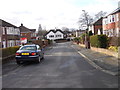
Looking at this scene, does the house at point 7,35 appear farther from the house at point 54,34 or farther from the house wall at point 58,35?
the house wall at point 58,35

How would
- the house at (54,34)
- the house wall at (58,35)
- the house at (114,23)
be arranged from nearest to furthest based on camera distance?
the house at (114,23) < the house at (54,34) < the house wall at (58,35)

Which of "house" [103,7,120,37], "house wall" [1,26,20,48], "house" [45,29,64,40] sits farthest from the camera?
"house" [45,29,64,40]

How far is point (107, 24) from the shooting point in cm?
3491

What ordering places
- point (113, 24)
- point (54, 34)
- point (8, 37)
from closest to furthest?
point (113, 24) → point (8, 37) → point (54, 34)

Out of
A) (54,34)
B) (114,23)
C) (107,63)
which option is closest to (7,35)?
(114,23)

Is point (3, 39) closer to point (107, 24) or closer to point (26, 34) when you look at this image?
point (107, 24)

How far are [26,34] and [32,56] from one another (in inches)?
2334

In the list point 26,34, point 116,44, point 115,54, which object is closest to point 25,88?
point 115,54

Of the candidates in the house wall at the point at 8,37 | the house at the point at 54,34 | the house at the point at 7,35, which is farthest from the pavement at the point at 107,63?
the house at the point at 54,34

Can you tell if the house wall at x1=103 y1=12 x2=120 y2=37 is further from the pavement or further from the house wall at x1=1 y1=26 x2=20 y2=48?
the house wall at x1=1 y1=26 x2=20 y2=48

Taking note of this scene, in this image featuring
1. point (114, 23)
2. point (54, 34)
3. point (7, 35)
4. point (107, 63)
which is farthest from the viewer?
point (54, 34)

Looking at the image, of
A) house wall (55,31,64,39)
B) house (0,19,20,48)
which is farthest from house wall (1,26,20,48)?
house wall (55,31,64,39)

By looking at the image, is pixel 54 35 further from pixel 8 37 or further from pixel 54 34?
pixel 8 37

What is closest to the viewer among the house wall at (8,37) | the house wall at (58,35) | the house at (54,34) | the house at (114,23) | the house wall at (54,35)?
the house at (114,23)
